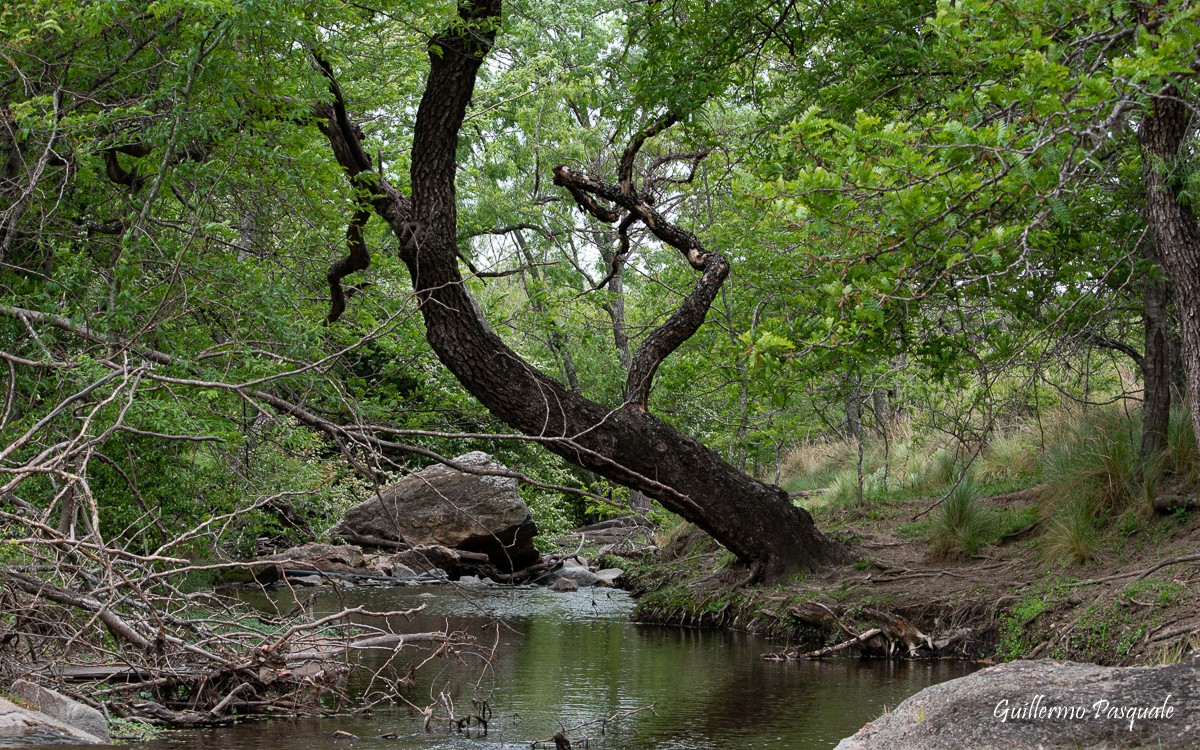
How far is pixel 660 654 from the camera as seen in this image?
32.1 ft

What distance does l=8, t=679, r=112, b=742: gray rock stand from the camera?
553 cm

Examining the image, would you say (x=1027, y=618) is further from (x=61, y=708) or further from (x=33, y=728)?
(x=33, y=728)

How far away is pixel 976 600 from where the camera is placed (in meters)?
9.34

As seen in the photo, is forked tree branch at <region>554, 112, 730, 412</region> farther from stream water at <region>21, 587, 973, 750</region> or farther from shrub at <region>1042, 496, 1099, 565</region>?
shrub at <region>1042, 496, 1099, 565</region>

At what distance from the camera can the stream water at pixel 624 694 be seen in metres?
6.24

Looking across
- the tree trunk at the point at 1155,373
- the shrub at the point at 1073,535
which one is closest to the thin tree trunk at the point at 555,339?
the shrub at the point at 1073,535

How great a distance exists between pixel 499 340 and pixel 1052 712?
6.03 meters

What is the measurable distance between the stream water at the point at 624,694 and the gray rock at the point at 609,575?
469 centimetres

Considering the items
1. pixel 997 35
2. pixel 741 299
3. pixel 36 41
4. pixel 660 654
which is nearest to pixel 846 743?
pixel 997 35

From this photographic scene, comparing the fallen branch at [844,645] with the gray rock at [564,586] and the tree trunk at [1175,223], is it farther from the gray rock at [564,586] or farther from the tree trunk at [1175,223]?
the gray rock at [564,586]

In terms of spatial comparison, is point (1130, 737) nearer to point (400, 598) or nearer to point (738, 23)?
point (738, 23)

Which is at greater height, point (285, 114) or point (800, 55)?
point (800, 55)

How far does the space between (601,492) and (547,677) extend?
21.4ft

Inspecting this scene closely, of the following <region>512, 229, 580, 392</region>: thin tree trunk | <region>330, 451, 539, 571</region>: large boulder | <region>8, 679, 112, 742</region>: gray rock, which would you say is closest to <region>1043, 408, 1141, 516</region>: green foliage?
<region>512, 229, 580, 392</region>: thin tree trunk
